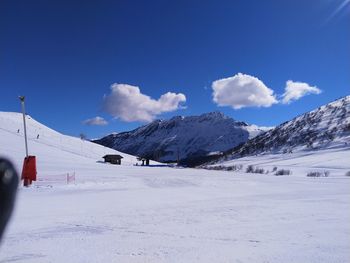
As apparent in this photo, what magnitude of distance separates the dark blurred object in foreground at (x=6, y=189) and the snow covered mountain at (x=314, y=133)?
11107 centimetres

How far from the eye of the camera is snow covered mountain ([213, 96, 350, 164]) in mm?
122562

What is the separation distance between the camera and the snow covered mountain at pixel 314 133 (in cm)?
12256

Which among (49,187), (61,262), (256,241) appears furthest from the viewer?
(49,187)

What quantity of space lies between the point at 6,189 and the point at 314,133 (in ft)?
493

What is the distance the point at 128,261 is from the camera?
732 cm

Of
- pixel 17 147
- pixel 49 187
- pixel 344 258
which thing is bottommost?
pixel 344 258

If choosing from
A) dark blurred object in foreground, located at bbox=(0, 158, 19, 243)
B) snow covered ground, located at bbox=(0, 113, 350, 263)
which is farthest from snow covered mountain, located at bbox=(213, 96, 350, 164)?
dark blurred object in foreground, located at bbox=(0, 158, 19, 243)

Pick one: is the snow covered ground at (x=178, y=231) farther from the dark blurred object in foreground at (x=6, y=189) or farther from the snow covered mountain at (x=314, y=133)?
the snow covered mountain at (x=314, y=133)

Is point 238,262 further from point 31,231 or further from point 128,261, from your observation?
point 31,231

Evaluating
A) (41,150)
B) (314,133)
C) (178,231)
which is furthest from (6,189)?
(314,133)

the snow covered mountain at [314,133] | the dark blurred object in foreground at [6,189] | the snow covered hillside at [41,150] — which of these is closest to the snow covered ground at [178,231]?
the dark blurred object in foreground at [6,189]

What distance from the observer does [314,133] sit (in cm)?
14262

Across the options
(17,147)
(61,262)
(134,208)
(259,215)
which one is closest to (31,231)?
(61,262)

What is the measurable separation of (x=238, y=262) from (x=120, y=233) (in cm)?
355
